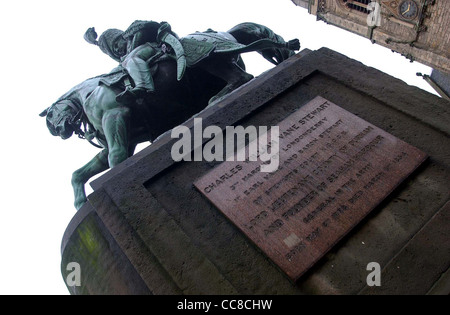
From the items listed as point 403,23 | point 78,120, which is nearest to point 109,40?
point 78,120

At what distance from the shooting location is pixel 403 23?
2836cm

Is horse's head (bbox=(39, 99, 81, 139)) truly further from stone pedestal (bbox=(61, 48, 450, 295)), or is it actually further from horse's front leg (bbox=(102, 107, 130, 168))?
stone pedestal (bbox=(61, 48, 450, 295))

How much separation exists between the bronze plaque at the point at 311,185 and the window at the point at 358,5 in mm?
30066

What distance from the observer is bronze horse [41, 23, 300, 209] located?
245 inches

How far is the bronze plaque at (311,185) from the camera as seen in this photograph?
151 inches

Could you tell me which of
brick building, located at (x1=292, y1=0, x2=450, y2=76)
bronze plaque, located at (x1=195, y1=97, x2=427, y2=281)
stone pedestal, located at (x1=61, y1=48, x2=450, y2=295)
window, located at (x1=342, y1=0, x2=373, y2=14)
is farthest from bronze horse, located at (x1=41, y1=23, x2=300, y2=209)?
window, located at (x1=342, y1=0, x2=373, y2=14)

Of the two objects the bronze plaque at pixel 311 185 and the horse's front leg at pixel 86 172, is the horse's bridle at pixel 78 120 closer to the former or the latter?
the horse's front leg at pixel 86 172

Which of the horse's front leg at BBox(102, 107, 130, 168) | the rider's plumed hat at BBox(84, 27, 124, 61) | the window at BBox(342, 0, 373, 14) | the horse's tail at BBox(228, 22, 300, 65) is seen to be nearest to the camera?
the horse's front leg at BBox(102, 107, 130, 168)

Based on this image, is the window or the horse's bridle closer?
the horse's bridle

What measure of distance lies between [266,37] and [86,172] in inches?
138

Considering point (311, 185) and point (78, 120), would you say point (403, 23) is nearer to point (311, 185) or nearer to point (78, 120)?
point (78, 120)

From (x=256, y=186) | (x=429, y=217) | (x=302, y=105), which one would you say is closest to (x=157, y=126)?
(x=302, y=105)

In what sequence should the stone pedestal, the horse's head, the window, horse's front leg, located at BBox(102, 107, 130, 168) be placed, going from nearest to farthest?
the stone pedestal, horse's front leg, located at BBox(102, 107, 130, 168), the horse's head, the window

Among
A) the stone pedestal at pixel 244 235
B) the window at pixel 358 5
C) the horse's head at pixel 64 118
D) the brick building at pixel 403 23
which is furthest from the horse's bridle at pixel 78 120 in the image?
the window at pixel 358 5
